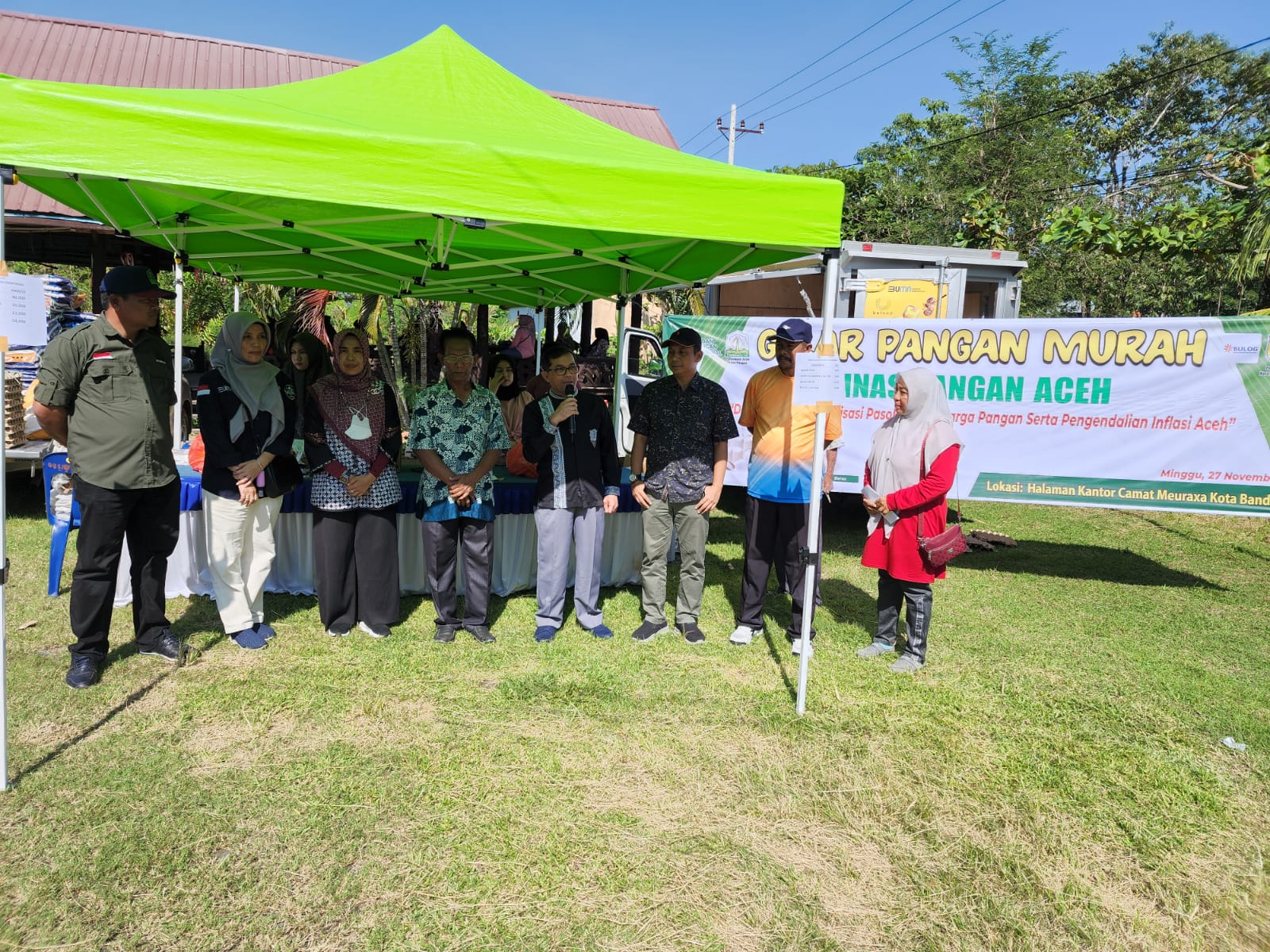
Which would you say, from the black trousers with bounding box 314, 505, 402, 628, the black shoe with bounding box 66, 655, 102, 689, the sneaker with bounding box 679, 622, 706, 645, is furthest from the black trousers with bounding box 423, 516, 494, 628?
the black shoe with bounding box 66, 655, 102, 689

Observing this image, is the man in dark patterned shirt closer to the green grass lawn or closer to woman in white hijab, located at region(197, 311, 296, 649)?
the green grass lawn

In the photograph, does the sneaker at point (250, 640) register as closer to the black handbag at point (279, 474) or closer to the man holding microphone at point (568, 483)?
the black handbag at point (279, 474)

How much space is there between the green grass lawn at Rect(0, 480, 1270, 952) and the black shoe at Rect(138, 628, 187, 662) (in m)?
0.06

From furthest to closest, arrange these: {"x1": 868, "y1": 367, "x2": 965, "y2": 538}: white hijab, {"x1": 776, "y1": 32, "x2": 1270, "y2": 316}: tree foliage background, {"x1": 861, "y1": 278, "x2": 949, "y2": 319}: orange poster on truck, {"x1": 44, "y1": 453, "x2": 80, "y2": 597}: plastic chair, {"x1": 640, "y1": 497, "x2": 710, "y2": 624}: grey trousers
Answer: {"x1": 776, "y1": 32, "x2": 1270, "y2": 316}: tree foliage background < {"x1": 861, "y1": 278, "x2": 949, "y2": 319}: orange poster on truck < {"x1": 44, "y1": 453, "x2": 80, "y2": 597}: plastic chair < {"x1": 640, "y1": 497, "x2": 710, "y2": 624}: grey trousers < {"x1": 868, "y1": 367, "x2": 965, "y2": 538}: white hijab

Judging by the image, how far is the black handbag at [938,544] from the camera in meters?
4.18

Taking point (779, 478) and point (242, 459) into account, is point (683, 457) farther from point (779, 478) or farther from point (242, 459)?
point (242, 459)

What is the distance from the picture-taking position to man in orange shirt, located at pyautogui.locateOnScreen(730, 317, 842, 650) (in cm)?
453

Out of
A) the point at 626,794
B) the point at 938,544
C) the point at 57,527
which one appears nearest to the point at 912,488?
the point at 938,544

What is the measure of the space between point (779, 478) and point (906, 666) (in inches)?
49.2

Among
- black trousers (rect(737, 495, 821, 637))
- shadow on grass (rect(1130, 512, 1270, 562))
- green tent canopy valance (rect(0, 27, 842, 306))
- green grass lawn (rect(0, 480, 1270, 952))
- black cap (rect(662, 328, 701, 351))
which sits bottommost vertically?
green grass lawn (rect(0, 480, 1270, 952))

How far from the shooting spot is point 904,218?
84.5 ft

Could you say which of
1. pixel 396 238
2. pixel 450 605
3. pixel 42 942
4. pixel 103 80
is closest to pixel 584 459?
pixel 450 605

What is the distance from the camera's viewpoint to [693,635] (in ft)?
15.4

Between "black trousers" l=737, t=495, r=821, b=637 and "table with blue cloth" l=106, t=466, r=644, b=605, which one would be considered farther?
"table with blue cloth" l=106, t=466, r=644, b=605
